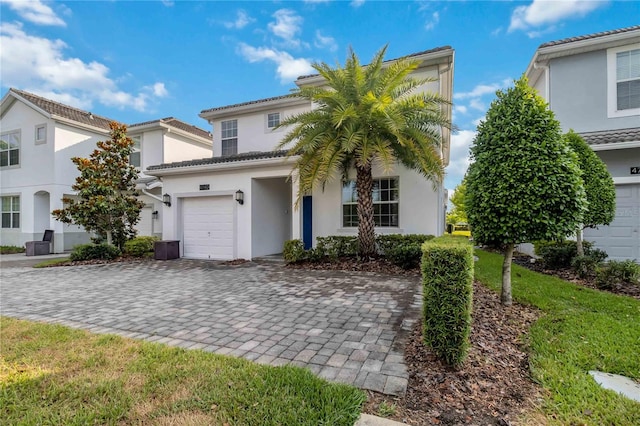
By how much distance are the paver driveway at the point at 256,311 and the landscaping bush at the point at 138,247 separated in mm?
3454

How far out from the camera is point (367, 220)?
933 centimetres

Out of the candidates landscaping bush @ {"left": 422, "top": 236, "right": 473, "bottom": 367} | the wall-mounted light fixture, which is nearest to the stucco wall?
landscaping bush @ {"left": 422, "top": 236, "right": 473, "bottom": 367}

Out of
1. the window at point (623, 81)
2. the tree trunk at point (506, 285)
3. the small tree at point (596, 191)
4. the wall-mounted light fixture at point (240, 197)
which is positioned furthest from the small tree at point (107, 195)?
the window at point (623, 81)

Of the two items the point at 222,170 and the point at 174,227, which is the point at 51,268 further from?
the point at 222,170

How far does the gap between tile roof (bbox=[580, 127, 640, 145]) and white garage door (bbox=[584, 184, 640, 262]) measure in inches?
59.8

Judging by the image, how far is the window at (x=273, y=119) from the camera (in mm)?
13867

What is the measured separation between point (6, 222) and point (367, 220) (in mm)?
22137

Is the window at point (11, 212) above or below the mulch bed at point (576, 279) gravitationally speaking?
above

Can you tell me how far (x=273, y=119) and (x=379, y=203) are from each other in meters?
6.69

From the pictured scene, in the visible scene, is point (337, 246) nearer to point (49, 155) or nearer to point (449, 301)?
point (449, 301)

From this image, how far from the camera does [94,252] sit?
1212 cm

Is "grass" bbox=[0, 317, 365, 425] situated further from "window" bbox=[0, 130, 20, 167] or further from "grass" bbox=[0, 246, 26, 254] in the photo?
"window" bbox=[0, 130, 20, 167]

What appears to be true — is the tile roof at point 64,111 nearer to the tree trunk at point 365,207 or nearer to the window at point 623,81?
the tree trunk at point 365,207

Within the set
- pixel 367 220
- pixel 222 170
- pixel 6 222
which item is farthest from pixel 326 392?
pixel 6 222
